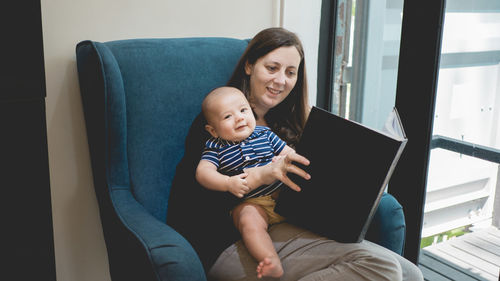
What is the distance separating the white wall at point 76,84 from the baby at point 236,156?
513mm

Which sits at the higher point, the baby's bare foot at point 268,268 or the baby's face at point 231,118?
the baby's face at point 231,118

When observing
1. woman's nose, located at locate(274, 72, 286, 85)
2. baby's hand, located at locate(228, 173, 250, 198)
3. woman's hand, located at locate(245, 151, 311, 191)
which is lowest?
baby's hand, located at locate(228, 173, 250, 198)

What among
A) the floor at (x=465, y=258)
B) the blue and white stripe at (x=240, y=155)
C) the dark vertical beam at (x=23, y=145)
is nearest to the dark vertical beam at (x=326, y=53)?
the floor at (x=465, y=258)

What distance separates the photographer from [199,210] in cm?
137

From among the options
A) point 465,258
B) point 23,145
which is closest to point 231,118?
point 23,145

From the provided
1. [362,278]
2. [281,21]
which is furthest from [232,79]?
[362,278]

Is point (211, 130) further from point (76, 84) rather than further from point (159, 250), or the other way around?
point (76, 84)

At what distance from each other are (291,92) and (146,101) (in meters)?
0.47

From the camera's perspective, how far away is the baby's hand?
4.16ft

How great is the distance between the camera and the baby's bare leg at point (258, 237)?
116 cm

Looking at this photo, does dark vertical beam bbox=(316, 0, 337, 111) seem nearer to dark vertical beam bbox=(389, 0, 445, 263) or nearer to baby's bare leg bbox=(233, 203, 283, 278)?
dark vertical beam bbox=(389, 0, 445, 263)

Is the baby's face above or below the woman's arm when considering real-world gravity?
above

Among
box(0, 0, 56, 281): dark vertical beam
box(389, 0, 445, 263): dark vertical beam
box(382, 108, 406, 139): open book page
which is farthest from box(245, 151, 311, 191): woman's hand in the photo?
box(389, 0, 445, 263): dark vertical beam

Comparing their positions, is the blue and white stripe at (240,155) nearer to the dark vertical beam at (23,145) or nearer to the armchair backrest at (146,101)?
the armchair backrest at (146,101)
